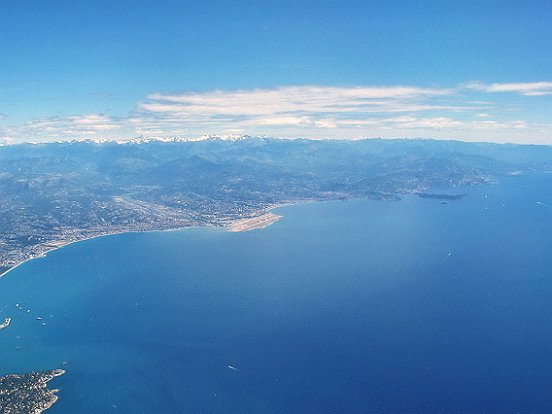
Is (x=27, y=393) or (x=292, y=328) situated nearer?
(x=27, y=393)

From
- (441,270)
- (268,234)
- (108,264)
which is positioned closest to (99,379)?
(108,264)

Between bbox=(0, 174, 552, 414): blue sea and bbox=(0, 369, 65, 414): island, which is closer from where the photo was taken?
bbox=(0, 369, 65, 414): island

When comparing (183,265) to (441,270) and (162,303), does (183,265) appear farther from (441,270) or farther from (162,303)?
(441,270)

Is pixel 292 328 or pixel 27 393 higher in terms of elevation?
pixel 292 328

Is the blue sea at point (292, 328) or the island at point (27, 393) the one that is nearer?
the island at point (27, 393)

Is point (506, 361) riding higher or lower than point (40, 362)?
higher
